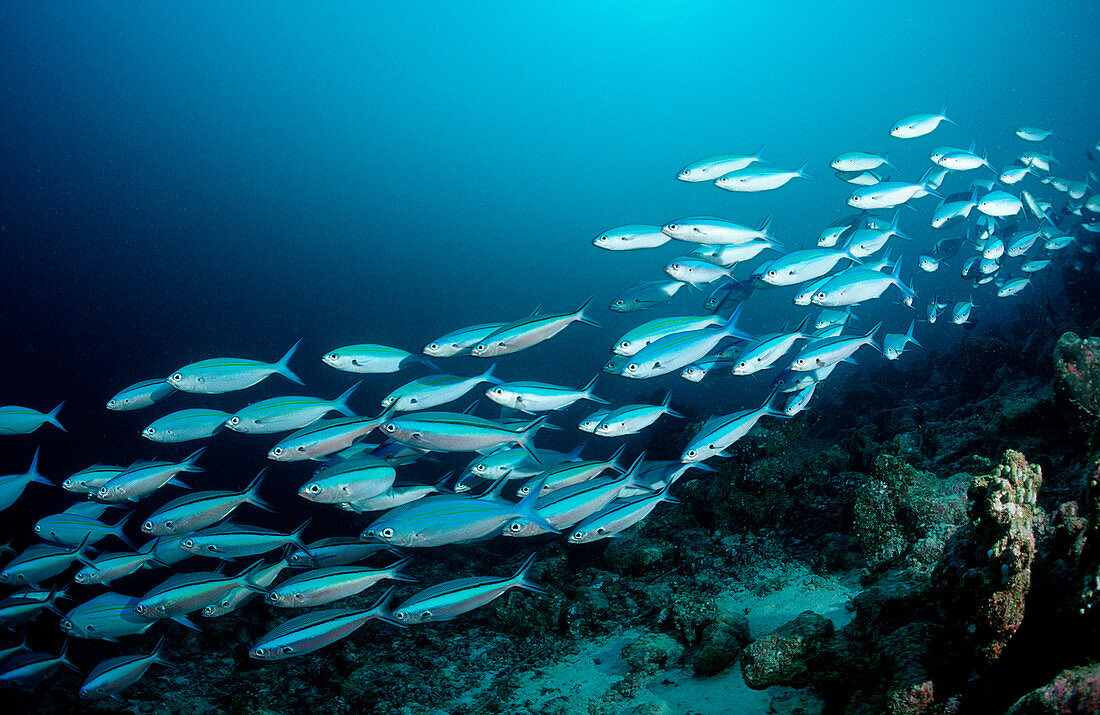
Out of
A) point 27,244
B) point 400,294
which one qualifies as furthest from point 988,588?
point 27,244

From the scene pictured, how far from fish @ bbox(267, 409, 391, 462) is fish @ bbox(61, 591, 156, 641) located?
81.2 inches

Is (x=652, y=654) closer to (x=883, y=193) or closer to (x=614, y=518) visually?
(x=614, y=518)

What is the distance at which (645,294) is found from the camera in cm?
610

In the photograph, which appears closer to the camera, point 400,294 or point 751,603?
point 751,603

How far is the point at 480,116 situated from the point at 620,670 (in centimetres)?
13800

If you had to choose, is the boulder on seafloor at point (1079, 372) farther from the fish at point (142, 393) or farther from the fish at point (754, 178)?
the fish at point (142, 393)

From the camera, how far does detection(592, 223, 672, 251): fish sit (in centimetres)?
530

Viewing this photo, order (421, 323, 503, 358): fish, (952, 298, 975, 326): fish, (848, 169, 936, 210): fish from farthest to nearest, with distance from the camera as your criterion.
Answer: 1. (952, 298, 975, 326): fish
2. (848, 169, 936, 210): fish
3. (421, 323, 503, 358): fish

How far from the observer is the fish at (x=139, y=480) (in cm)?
439

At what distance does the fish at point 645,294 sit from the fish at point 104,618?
5.80 metres

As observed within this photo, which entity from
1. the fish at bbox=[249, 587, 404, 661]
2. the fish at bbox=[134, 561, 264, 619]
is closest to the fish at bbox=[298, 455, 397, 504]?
the fish at bbox=[249, 587, 404, 661]

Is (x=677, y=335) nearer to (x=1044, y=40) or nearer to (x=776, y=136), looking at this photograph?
(x=1044, y=40)

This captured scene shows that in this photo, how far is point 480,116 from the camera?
12406cm

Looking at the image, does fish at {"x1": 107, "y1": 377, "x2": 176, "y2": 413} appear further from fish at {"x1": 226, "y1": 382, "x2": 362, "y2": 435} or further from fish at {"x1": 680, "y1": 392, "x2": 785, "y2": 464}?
fish at {"x1": 680, "y1": 392, "x2": 785, "y2": 464}
